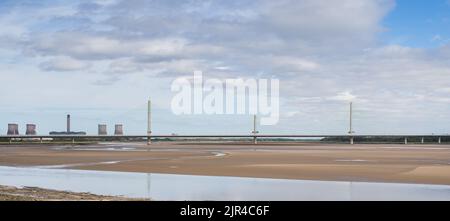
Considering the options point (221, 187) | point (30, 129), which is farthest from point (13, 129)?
point (221, 187)

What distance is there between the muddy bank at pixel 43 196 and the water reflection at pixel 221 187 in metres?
1.04

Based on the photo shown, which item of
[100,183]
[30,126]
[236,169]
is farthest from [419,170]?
[30,126]

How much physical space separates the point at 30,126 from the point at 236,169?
14587 cm

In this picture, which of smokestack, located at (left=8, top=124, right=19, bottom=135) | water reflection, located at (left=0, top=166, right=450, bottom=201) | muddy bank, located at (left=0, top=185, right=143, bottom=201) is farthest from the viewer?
smokestack, located at (left=8, top=124, right=19, bottom=135)

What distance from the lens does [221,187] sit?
19078mm

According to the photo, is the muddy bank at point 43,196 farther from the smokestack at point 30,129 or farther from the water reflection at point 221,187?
the smokestack at point 30,129

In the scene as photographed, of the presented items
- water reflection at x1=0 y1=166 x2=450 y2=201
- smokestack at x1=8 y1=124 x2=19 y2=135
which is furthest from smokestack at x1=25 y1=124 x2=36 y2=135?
water reflection at x1=0 y1=166 x2=450 y2=201

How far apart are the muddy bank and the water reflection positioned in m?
1.04

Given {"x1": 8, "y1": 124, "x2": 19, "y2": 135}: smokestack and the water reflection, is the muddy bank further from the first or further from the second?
{"x1": 8, "y1": 124, "x2": 19, "y2": 135}: smokestack

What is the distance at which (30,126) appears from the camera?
162125 mm

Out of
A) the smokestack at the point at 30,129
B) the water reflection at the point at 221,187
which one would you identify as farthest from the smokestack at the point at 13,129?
the water reflection at the point at 221,187

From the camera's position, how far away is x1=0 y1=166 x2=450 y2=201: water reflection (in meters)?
16.4

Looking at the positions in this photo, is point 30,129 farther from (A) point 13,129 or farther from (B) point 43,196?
(B) point 43,196
